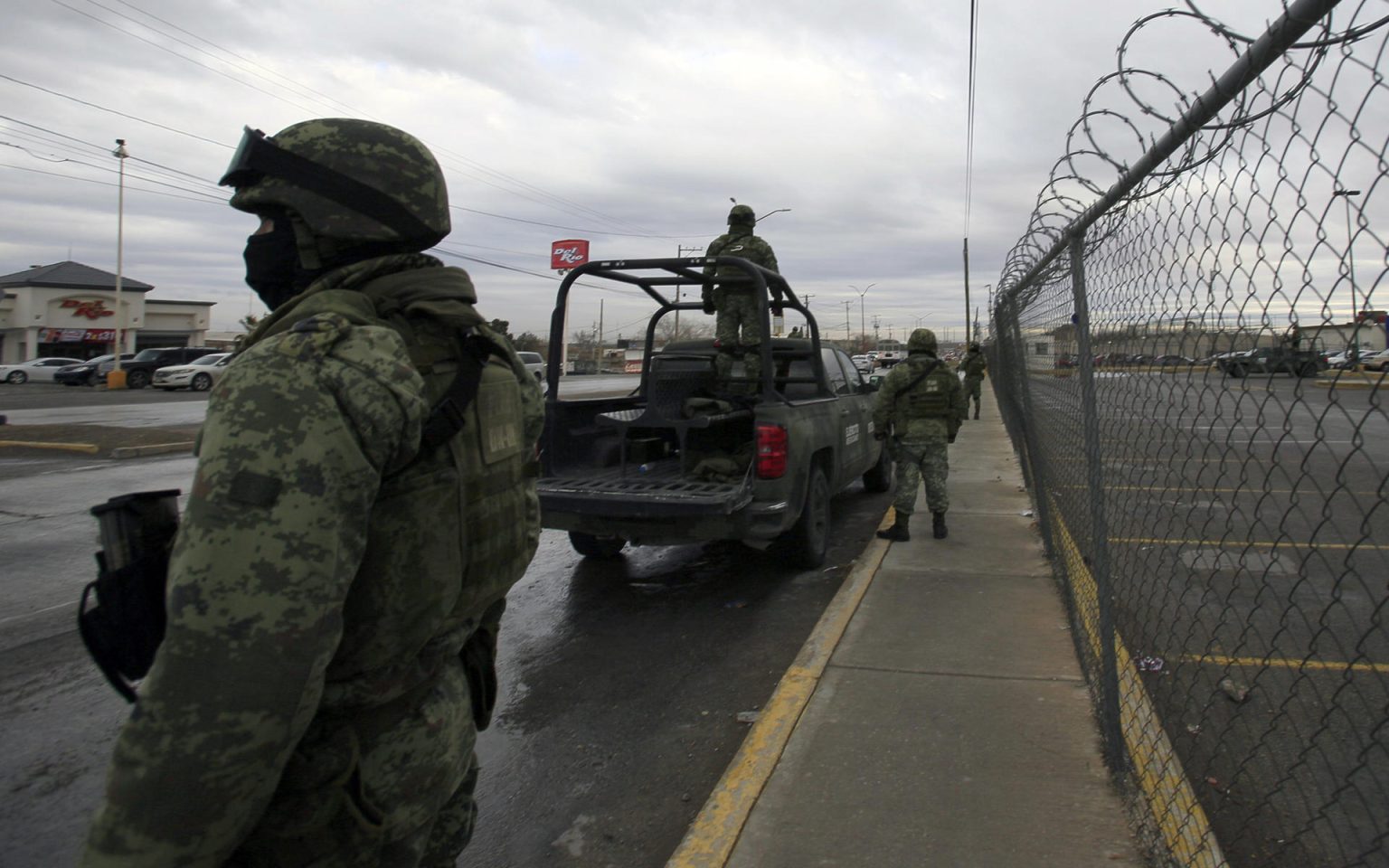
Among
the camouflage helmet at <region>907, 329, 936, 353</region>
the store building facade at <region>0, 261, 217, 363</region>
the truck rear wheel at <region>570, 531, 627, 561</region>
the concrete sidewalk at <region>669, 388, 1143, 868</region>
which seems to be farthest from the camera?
the store building facade at <region>0, 261, 217, 363</region>

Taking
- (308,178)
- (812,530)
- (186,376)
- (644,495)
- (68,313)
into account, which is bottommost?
(812,530)

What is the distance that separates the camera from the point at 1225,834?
282 cm

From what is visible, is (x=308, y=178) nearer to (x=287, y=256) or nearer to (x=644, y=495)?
(x=287, y=256)

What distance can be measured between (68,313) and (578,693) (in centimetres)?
5365

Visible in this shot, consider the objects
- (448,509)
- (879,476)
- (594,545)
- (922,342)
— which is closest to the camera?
(448,509)

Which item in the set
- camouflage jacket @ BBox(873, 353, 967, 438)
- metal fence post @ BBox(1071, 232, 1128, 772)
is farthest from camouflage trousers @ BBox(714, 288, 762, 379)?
metal fence post @ BBox(1071, 232, 1128, 772)

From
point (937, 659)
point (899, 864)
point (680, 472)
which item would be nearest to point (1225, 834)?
point (899, 864)

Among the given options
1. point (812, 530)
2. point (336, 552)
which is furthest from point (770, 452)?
point (336, 552)

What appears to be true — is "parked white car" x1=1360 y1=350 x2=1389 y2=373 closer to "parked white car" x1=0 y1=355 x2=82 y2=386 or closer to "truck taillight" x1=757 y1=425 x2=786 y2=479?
"truck taillight" x1=757 y1=425 x2=786 y2=479

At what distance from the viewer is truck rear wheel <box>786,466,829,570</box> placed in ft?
19.7

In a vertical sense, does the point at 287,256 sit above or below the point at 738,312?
below

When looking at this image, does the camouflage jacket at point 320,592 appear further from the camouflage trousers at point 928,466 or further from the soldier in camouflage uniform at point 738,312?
the camouflage trousers at point 928,466

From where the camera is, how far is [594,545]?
21.5 feet

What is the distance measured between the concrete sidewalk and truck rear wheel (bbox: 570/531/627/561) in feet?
6.82
